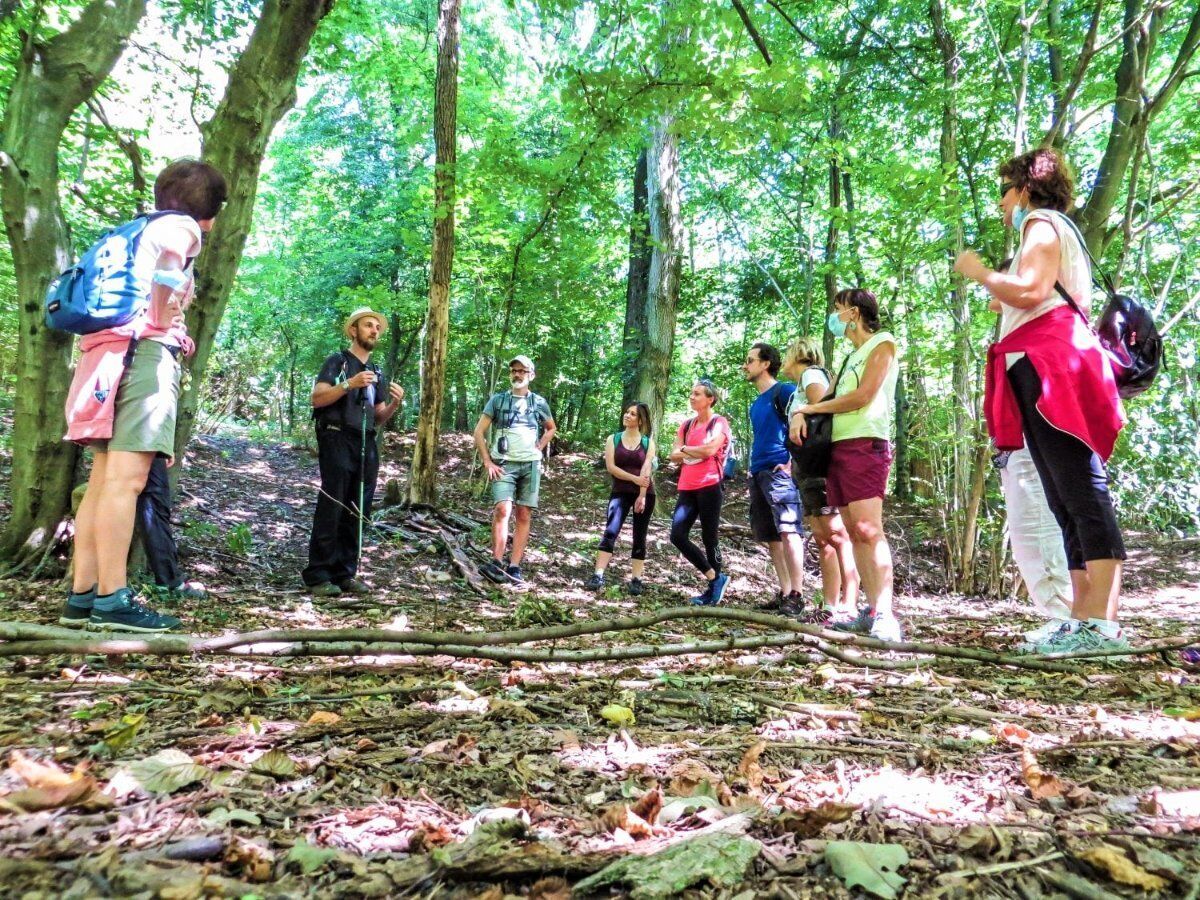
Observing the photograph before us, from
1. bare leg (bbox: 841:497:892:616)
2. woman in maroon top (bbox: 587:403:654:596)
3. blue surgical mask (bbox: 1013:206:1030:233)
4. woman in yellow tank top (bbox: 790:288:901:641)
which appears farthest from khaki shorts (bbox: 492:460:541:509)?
blue surgical mask (bbox: 1013:206:1030:233)

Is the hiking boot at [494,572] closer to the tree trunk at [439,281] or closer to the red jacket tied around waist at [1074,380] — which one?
the tree trunk at [439,281]

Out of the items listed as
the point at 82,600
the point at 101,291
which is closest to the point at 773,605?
the point at 82,600

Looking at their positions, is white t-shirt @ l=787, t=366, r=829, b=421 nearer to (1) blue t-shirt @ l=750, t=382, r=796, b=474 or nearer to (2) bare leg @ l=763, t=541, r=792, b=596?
(1) blue t-shirt @ l=750, t=382, r=796, b=474

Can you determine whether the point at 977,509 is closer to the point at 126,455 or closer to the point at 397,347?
the point at 126,455

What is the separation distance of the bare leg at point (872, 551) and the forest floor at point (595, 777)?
1.20ft

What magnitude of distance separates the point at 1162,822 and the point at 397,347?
1606cm

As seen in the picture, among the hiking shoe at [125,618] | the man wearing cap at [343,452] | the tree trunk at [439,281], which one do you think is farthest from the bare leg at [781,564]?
the hiking shoe at [125,618]

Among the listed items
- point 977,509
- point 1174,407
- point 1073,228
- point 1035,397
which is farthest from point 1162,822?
point 1174,407

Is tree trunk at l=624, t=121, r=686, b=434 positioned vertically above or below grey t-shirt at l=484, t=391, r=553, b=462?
above

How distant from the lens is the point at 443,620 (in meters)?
4.11

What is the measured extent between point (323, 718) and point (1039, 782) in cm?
187

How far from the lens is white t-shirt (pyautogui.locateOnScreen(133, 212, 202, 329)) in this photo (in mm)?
2871

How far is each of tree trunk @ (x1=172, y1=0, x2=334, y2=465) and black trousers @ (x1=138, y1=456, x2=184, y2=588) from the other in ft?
2.09

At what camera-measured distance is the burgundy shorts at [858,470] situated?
3.63 metres
